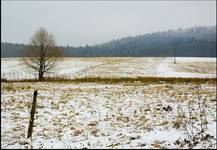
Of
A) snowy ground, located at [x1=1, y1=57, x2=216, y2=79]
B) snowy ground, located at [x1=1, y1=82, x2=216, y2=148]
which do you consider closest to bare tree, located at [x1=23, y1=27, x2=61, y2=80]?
snowy ground, located at [x1=1, y1=57, x2=216, y2=79]

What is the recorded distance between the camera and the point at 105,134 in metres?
11.2

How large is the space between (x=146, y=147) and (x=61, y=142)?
299 cm

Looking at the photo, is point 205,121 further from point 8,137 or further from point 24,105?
point 24,105

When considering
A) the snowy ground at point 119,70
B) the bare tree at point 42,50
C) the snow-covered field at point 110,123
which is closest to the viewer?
the snow-covered field at point 110,123

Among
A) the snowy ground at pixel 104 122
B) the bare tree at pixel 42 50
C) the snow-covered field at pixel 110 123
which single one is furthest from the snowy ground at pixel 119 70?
the snow-covered field at pixel 110 123

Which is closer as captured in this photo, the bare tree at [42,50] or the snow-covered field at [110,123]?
the snow-covered field at [110,123]

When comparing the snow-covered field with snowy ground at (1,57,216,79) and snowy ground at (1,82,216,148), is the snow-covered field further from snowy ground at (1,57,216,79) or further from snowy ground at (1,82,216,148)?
snowy ground at (1,57,216,79)

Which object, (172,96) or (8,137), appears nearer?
(8,137)

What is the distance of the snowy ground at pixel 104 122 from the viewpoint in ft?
33.2

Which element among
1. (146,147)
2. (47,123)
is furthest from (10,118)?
(146,147)

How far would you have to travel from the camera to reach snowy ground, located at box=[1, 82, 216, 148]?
1012 cm

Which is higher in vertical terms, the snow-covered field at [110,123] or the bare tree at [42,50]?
the bare tree at [42,50]

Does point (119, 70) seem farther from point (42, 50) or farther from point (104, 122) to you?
point (104, 122)

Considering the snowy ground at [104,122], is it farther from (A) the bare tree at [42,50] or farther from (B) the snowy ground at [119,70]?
(B) the snowy ground at [119,70]
